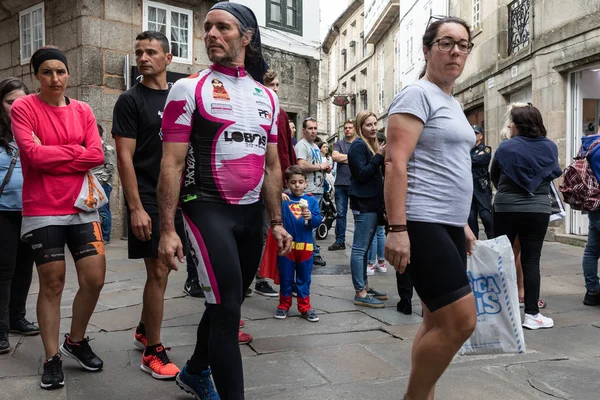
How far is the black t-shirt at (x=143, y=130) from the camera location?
3695 mm

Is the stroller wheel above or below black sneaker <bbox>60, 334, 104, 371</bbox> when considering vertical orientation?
above

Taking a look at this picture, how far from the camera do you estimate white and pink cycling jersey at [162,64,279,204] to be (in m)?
2.72

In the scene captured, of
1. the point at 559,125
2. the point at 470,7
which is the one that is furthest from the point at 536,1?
the point at 470,7

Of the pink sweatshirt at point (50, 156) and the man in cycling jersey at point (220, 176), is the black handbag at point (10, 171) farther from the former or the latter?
the man in cycling jersey at point (220, 176)

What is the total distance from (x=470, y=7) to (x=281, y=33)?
506 centimetres

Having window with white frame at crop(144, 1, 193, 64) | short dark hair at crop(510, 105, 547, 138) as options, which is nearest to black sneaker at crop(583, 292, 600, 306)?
short dark hair at crop(510, 105, 547, 138)

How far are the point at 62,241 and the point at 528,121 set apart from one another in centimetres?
371

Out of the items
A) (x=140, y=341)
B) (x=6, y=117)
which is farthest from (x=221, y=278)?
(x=6, y=117)

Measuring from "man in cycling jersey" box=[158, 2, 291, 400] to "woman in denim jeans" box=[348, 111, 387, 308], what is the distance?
109 inches

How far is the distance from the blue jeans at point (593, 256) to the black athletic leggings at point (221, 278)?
426cm

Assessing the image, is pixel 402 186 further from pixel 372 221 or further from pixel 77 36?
pixel 77 36

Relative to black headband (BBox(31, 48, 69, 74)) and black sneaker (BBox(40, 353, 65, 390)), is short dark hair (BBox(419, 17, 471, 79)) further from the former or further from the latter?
black sneaker (BBox(40, 353, 65, 390))

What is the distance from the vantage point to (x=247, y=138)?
2818mm

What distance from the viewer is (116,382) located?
140 inches
